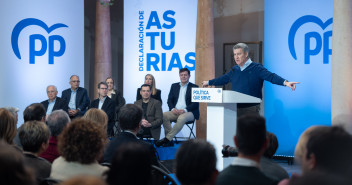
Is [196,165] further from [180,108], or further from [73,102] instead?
[73,102]

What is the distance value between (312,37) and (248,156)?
5.00 metres

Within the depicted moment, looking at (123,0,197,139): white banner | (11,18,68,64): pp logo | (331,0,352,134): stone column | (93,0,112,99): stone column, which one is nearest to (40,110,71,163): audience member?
(331,0,352,134): stone column

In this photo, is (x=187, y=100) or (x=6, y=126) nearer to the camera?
(x=6, y=126)

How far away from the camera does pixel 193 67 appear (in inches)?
326

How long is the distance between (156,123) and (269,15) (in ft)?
8.23

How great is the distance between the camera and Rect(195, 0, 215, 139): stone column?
308 inches

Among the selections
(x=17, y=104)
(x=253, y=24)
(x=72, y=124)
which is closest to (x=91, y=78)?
(x=17, y=104)

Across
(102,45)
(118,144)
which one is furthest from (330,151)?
(102,45)

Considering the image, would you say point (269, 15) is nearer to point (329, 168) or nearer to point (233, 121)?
point (233, 121)

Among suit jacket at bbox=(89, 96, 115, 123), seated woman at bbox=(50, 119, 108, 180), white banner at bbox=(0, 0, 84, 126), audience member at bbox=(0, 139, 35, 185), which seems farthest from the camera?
white banner at bbox=(0, 0, 84, 126)

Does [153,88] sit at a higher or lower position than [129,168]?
higher

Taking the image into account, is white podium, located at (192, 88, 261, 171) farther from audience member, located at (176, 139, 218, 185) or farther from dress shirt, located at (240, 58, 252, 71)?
audience member, located at (176, 139, 218, 185)

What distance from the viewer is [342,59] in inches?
213

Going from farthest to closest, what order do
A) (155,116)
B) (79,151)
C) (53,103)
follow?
1. (53,103)
2. (155,116)
3. (79,151)
